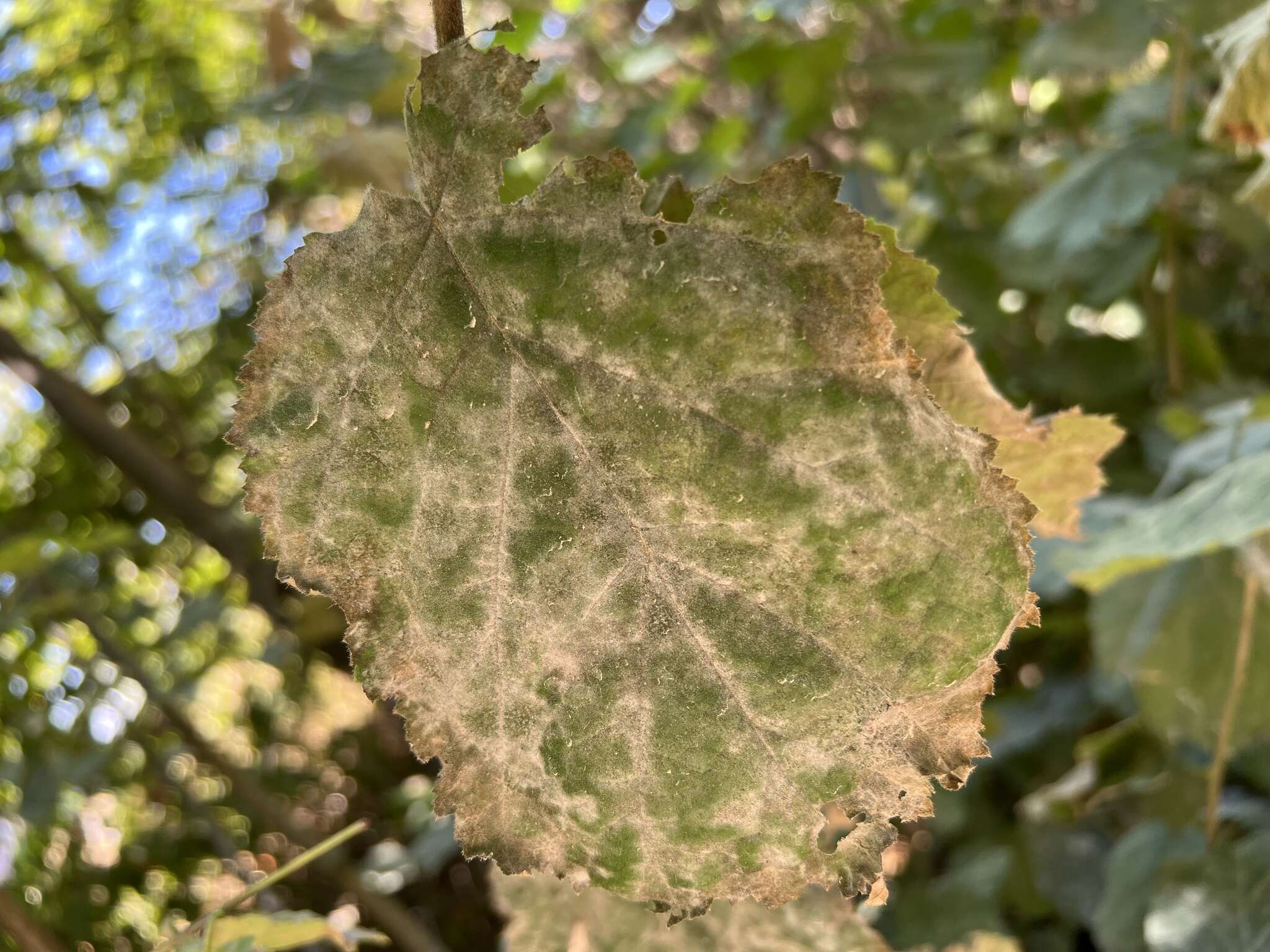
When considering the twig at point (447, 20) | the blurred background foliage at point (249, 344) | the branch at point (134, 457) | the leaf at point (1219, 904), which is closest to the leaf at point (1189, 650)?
the blurred background foliage at point (249, 344)

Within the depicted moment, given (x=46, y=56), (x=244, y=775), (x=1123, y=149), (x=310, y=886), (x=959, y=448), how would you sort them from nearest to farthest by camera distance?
1. (x=959, y=448)
2. (x=244, y=775)
3. (x=1123, y=149)
4. (x=310, y=886)
5. (x=46, y=56)

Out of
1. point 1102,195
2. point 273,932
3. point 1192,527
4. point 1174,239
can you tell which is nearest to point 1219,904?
point 1192,527

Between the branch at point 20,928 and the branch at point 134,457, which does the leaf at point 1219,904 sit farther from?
the branch at point 134,457

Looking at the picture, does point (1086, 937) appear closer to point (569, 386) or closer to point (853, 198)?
point (853, 198)

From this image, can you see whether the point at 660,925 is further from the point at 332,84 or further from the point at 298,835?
the point at 332,84

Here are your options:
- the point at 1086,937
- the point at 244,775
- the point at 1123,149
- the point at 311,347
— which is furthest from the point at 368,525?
the point at 1086,937

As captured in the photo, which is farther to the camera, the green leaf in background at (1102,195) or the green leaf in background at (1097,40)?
the green leaf in background at (1097,40)
